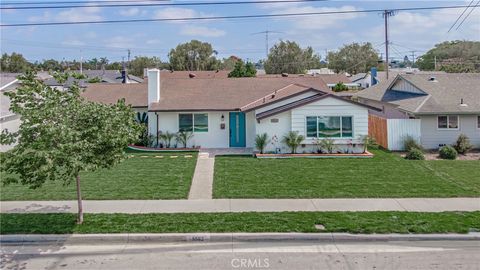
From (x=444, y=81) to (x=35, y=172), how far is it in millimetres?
23592

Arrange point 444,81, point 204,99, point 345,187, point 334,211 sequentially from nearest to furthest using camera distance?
point 334,211
point 345,187
point 204,99
point 444,81

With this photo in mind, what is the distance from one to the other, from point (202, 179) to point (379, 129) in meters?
11.6

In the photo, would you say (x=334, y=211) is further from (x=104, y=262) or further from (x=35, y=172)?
(x=35, y=172)

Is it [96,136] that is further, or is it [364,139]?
[364,139]

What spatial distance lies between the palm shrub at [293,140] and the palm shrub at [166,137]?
19.6ft

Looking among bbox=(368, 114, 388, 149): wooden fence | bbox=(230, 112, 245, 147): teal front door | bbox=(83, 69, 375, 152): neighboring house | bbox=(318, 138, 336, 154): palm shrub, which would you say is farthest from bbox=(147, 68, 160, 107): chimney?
bbox=(368, 114, 388, 149): wooden fence

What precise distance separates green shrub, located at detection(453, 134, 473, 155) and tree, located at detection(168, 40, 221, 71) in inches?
2638

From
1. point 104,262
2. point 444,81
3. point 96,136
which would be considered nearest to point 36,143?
point 96,136

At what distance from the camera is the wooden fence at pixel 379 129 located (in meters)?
21.4

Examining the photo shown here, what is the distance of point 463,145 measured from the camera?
66.1ft

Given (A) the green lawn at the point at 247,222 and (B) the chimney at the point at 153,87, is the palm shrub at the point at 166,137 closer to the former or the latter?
(B) the chimney at the point at 153,87

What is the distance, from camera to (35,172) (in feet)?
28.5

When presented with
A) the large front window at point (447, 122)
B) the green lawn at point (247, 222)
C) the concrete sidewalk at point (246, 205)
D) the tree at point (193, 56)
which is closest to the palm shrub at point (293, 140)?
the large front window at point (447, 122)

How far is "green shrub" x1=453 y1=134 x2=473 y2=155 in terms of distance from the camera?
795 inches
